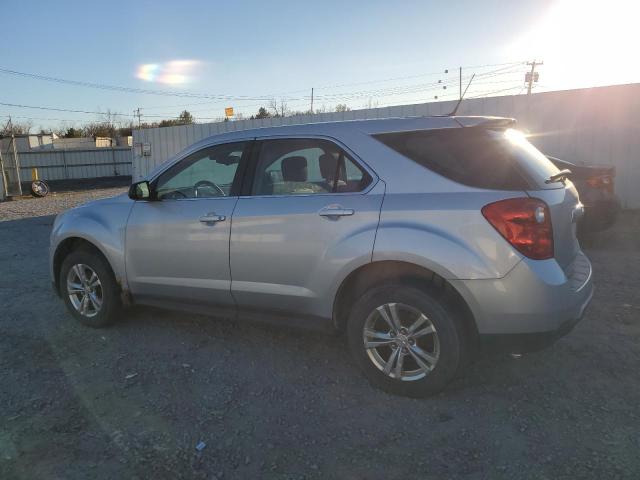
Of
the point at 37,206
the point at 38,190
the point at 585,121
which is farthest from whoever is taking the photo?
the point at 38,190

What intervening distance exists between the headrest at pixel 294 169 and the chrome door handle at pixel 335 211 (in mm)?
466

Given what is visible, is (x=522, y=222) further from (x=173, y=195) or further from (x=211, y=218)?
(x=173, y=195)

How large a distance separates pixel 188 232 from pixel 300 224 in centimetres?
106

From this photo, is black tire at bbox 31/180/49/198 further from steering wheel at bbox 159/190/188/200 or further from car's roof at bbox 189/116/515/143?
car's roof at bbox 189/116/515/143


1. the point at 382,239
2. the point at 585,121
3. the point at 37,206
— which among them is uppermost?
the point at 585,121

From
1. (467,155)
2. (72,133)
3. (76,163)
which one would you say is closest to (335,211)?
(467,155)

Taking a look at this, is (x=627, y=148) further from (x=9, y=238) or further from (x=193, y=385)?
(x=9, y=238)

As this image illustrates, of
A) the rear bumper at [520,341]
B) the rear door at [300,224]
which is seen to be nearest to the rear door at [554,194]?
the rear bumper at [520,341]

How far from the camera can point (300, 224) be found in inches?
133

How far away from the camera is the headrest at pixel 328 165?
345 cm

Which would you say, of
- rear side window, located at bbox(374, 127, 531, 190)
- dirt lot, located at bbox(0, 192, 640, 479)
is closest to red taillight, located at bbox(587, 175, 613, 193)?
dirt lot, located at bbox(0, 192, 640, 479)

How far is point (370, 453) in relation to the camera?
266 centimetres

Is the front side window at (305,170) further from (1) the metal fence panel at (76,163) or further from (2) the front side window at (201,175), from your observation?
(1) the metal fence panel at (76,163)

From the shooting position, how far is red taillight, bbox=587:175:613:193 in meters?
6.71
